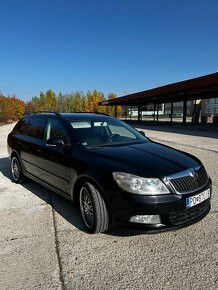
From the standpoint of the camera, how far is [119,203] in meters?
3.42

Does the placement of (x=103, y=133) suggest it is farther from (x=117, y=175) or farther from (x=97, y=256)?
(x=97, y=256)

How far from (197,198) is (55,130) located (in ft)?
8.63

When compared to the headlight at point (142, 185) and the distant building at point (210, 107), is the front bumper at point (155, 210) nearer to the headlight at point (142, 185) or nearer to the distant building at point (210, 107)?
the headlight at point (142, 185)

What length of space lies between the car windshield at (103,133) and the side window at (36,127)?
37.0 inches

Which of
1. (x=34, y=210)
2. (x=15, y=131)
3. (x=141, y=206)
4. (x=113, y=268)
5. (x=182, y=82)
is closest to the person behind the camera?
(x=113, y=268)

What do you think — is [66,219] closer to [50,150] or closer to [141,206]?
[50,150]

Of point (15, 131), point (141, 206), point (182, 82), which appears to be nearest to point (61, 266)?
point (141, 206)

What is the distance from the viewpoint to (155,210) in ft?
10.8

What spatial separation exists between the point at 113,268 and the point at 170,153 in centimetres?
187

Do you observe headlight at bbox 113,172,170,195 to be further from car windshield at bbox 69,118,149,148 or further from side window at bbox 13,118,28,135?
side window at bbox 13,118,28,135

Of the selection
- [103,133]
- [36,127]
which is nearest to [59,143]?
[103,133]

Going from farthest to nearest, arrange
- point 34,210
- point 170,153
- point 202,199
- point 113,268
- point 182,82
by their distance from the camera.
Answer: point 182,82, point 34,210, point 170,153, point 202,199, point 113,268

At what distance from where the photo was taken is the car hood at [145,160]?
139 inches

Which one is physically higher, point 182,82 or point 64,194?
point 182,82
